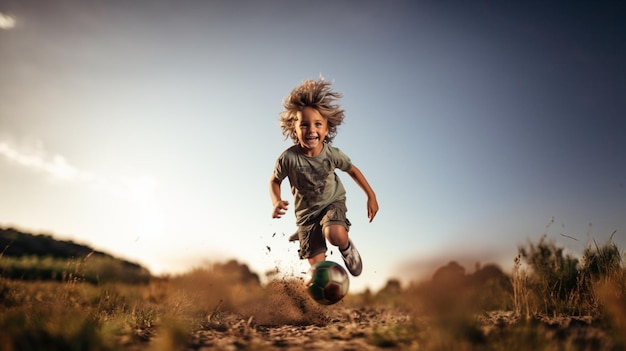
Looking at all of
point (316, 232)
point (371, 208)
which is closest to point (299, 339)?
point (316, 232)

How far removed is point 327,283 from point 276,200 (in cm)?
150

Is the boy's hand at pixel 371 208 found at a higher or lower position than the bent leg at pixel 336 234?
higher

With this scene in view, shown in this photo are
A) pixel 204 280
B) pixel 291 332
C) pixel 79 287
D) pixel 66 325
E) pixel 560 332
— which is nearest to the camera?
pixel 66 325

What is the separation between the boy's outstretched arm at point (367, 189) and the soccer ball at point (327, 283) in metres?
1.51

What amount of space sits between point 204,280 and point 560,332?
5623 millimetres

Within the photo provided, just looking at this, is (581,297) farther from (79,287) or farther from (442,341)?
(79,287)

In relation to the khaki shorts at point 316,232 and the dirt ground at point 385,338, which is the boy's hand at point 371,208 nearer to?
the khaki shorts at point 316,232

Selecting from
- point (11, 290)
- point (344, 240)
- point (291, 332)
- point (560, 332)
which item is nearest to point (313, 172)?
point (344, 240)

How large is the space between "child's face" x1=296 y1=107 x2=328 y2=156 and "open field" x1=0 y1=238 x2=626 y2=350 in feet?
7.03

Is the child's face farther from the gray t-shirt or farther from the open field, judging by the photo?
the open field

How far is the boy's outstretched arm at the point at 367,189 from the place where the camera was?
636 centimetres

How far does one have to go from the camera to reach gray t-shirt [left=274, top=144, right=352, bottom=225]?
235 inches

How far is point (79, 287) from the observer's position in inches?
244

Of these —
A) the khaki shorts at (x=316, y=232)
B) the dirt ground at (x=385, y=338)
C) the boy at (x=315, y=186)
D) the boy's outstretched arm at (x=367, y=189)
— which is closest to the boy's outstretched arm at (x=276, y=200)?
the boy at (x=315, y=186)
